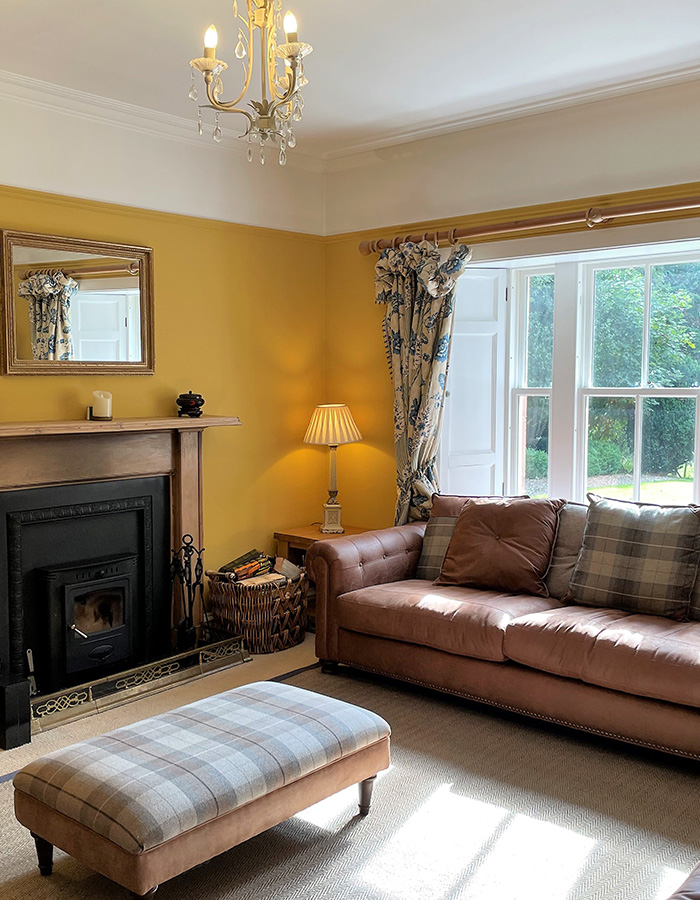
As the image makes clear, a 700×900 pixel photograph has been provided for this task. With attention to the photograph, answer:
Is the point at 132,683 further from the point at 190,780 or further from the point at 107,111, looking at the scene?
the point at 107,111


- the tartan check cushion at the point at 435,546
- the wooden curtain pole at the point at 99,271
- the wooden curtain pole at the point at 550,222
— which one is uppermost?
the wooden curtain pole at the point at 550,222

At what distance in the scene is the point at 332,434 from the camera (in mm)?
4996

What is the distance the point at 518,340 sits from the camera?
488 cm

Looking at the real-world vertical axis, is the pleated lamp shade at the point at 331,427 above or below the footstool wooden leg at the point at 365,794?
above

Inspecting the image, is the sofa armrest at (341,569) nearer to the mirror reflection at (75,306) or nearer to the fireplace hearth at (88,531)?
the fireplace hearth at (88,531)

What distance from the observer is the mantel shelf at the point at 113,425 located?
146 inches

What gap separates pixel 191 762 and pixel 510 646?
1539 millimetres

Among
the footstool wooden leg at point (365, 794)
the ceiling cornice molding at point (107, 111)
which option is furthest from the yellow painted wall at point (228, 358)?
the footstool wooden leg at point (365, 794)

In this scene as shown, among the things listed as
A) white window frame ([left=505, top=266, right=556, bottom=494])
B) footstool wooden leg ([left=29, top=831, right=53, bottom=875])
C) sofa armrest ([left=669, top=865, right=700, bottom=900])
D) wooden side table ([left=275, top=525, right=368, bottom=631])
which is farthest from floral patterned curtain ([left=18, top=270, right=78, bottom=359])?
sofa armrest ([left=669, top=865, right=700, bottom=900])

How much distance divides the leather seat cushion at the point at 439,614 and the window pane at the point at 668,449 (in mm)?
915

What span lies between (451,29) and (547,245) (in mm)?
1363

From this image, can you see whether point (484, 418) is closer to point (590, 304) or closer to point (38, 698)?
point (590, 304)

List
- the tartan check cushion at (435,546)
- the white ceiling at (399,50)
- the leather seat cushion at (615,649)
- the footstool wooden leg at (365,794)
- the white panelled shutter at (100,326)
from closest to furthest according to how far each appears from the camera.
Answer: the footstool wooden leg at (365,794)
the leather seat cushion at (615,649)
the white ceiling at (399,50)
the white panelled shutter at (100,326)
the tartan check cushion at (435,546)

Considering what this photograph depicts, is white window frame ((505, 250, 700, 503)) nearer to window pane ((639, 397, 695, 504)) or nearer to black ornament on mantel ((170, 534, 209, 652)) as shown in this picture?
window pane ((639, 397, 695, 504))
